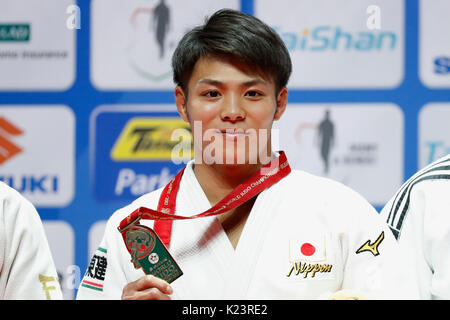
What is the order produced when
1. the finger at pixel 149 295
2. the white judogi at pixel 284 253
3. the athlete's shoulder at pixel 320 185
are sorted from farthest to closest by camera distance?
1. the athlete's shoulder at pixel 320 185
2. the white judogi at pixel 284 253
3. the finger at pixel 149 295

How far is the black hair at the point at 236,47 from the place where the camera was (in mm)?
1719

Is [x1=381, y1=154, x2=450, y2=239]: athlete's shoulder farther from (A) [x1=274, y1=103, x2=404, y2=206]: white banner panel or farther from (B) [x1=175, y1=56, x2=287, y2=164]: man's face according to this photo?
(A) [x1=274, y1=103, x2=404, y2=206]: white banner panel

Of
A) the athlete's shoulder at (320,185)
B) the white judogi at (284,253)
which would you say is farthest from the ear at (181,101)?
the athlete's shoulder at (320,185)

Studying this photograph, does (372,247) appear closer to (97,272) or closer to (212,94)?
(212,94)

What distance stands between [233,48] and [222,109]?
171mm

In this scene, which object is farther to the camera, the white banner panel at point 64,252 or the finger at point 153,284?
the white banner panel at point 64,252

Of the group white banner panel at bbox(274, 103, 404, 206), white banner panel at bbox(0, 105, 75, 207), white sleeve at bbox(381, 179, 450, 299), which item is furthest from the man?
white banner panel at bbox(0, 105, 75, 207)

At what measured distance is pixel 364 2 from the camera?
3000 mm

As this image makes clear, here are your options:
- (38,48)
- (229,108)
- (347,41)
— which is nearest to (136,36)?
(38,48)

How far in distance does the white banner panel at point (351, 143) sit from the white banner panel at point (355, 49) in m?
0.12

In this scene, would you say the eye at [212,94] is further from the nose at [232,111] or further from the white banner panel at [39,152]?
the white banner panel at [39,152]

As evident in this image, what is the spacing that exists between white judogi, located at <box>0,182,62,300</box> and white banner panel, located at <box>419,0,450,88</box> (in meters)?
1.98

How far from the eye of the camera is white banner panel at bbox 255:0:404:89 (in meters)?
2.99

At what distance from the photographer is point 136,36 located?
3.05 m
